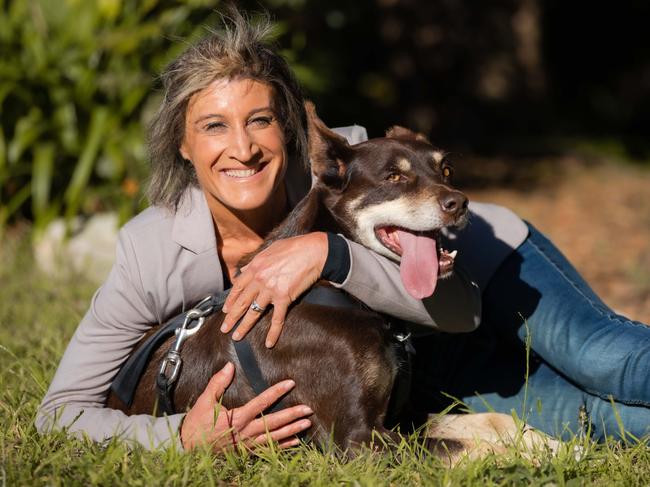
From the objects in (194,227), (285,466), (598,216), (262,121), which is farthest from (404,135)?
(598,216)

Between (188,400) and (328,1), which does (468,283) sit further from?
(328,1)

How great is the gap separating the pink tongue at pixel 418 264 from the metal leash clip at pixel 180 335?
799 mm

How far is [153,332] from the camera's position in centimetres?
333

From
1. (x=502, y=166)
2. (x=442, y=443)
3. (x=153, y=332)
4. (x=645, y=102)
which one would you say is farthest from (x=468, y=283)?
(x=645, y=102)

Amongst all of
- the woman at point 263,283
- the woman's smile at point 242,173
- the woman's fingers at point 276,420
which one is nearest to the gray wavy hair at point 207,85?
the woman at point 263,283

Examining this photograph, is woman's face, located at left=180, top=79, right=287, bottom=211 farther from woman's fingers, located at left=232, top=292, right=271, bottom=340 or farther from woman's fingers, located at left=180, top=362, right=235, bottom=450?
woman's fingers, located at left=180, top=362, right=235, bottom=450

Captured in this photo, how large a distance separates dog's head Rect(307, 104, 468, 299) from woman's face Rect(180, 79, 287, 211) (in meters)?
0.24

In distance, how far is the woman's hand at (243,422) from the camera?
9.50 ft

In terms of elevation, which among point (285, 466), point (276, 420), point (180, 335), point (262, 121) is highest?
point (262, 121)

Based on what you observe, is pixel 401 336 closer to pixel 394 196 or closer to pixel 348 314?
pixel 348 314

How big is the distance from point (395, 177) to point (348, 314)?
0.62m

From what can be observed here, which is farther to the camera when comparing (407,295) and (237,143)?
(237,143)

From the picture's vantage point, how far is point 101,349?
3234mm

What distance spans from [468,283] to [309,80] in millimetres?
4145
